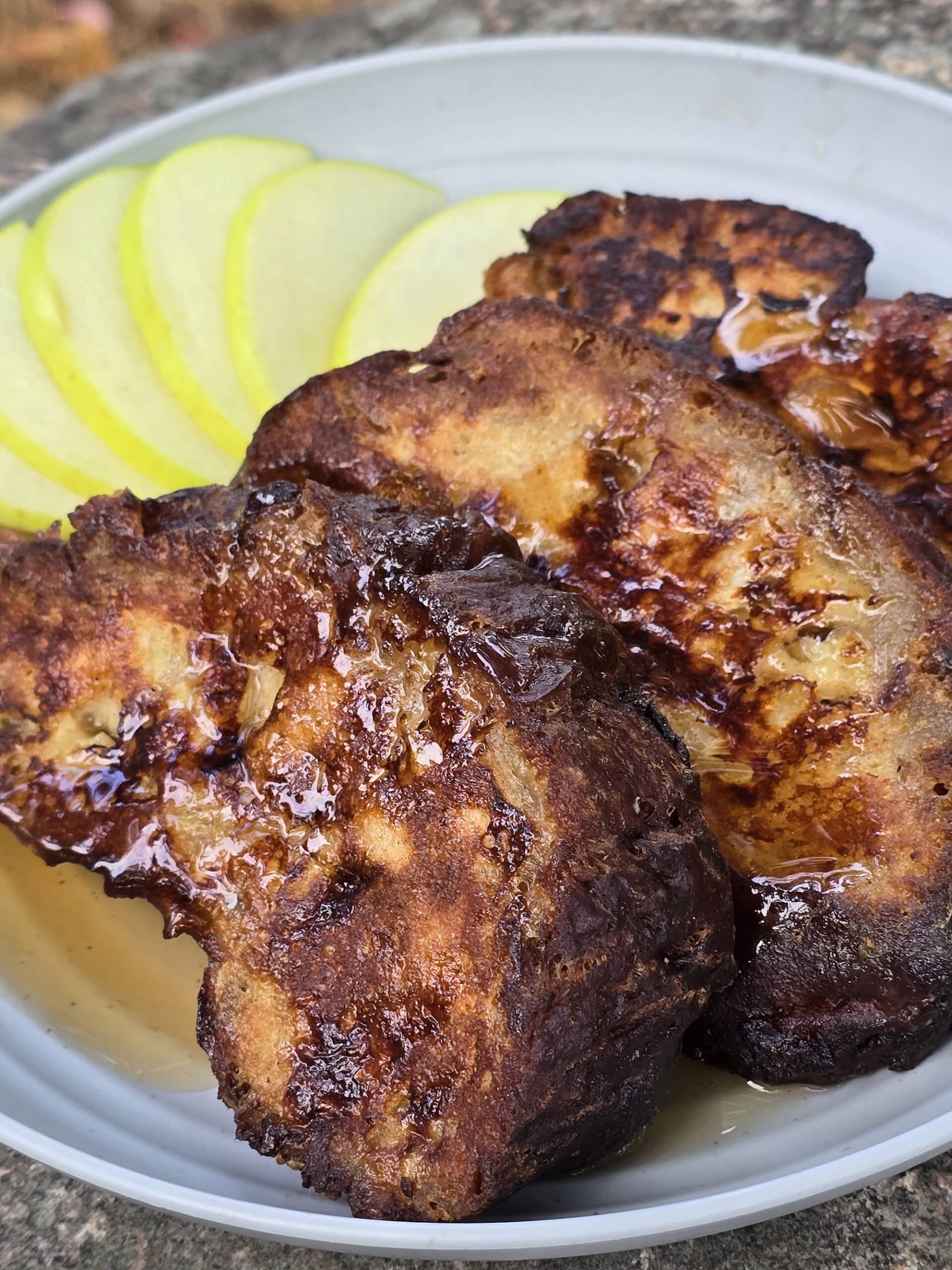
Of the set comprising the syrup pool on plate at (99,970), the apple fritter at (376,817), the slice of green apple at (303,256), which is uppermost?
the slice of green apple at (303,256)

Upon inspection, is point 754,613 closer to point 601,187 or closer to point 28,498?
point 28,498

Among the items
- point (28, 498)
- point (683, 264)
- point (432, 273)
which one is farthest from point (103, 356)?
point (683, 264)

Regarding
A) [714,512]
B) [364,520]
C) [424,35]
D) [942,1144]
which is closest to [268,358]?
[364,520]

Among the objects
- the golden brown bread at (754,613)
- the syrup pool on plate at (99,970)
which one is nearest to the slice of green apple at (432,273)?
the golden brown bread at (754,613)

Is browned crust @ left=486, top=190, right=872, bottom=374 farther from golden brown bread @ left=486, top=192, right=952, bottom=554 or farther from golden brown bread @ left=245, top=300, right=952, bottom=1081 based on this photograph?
golden brown bread @ left=245, top=300, right=952, bottom=1081

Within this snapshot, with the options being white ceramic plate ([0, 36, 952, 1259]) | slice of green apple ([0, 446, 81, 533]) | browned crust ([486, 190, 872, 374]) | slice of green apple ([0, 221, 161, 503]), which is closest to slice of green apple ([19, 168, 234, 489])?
slice of green apple ([0, 221, 161, 503])

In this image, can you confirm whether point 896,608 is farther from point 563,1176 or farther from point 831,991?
point 563,1176

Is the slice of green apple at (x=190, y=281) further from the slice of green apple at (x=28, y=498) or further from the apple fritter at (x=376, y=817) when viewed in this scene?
the apple fritter at (x=376, y=817)
